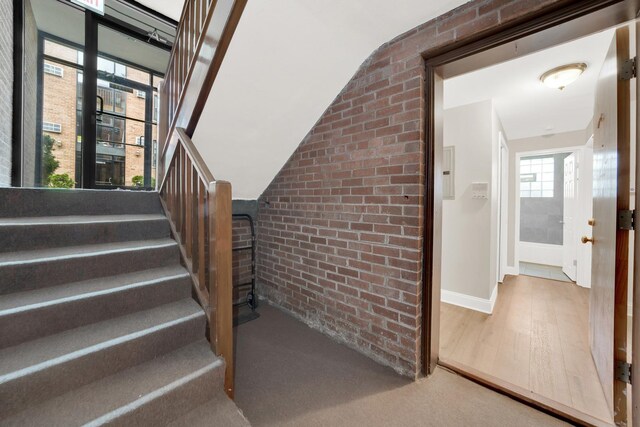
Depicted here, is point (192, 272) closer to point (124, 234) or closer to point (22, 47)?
point (124, 234)

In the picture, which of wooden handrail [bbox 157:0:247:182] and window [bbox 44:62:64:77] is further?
window [bbox 44:62:64:77]

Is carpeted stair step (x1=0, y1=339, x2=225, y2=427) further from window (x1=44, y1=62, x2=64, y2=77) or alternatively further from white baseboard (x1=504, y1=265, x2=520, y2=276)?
white baseboard (x1=504, y1=265, x2=520, y2=276)

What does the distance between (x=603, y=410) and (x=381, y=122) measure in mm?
2218

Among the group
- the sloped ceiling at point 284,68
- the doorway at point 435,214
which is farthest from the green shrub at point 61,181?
the doorway at point 435,214

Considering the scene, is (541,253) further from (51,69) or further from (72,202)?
(51,69)

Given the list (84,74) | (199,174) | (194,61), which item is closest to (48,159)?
(84,74)

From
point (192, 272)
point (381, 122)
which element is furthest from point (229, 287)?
point (381, 122)

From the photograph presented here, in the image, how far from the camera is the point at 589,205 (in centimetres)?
371

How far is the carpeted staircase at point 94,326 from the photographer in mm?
1090

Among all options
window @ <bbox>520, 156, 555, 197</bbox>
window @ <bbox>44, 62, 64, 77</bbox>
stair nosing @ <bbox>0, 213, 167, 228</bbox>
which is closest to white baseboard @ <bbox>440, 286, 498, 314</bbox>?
stair nosing @ <bbox>0, 213, 167, 228</bbox>

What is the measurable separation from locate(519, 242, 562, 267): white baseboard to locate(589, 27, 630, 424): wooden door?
4.55 metres

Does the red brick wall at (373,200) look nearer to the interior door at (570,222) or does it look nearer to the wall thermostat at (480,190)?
the wall thermostat at (480,190)

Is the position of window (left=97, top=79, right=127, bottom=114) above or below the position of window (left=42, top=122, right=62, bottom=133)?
above

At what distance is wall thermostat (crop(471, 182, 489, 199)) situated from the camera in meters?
2.90
